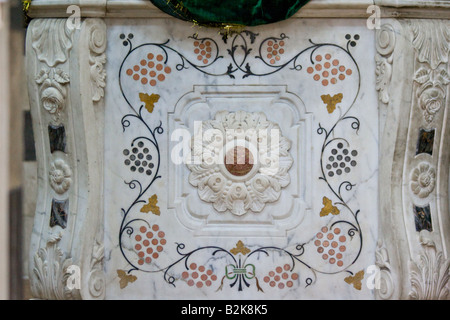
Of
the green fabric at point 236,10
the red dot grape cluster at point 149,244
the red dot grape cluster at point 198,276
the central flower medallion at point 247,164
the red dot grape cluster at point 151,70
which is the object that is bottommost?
the red dot grape cluster at point 198,276

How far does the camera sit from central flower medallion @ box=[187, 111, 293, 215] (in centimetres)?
360

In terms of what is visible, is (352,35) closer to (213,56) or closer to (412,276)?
(213,56)

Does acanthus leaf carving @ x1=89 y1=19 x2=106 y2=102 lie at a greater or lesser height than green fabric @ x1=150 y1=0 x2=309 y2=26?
lesser

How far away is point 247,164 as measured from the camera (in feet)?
11.8

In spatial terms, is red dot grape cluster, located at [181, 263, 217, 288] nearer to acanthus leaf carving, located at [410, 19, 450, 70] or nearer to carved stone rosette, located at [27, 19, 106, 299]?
carved stone rosette, located at [27, 19, 106, 299]

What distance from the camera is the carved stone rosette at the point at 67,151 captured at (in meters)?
3.57

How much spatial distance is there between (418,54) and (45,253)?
1914 millimetres

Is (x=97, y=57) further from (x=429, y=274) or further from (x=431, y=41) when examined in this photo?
(x=429, y=274)

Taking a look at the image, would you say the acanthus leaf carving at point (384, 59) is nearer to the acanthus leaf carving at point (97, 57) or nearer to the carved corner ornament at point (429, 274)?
the carved corner ornament at point (429, 274)

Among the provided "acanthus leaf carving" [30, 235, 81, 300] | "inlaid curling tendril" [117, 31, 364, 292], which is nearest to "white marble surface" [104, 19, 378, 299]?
"inlaid curling tendril" [117, 31, 364, 292]

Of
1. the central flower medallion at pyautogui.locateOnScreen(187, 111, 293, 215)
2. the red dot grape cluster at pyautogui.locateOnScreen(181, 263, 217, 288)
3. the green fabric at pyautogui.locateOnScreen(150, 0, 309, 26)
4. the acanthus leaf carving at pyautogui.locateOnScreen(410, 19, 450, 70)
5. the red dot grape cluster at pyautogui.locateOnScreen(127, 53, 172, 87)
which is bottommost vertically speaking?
the red dot grape cluster at pyautogui.locateOnScreen(181, 263, 217, 288)

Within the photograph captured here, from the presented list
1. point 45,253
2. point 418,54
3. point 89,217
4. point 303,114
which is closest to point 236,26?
point 303,114

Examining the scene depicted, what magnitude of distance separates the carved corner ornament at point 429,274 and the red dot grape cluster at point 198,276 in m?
0.90

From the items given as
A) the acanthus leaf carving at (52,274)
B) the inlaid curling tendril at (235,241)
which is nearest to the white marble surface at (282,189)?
the inlaid curling tendril at (235,241)
